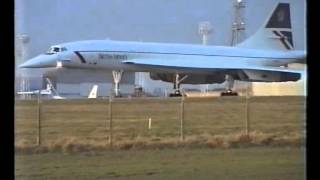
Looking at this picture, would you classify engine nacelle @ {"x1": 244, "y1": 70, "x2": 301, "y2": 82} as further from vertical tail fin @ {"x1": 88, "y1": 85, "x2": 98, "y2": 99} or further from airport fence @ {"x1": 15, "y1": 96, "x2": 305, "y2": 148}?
vertical tail fin @ {"x1": 88, "y1": 85, "x2": 98, "y2": 99}

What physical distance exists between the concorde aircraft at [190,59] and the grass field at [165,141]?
0.11 meters

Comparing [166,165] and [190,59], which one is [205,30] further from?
[166,165]

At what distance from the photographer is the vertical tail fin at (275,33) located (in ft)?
4.45

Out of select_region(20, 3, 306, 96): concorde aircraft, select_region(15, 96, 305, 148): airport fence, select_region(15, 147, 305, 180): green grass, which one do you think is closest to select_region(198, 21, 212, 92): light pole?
select_region(20, 3, 306, 96): concorde aircraft

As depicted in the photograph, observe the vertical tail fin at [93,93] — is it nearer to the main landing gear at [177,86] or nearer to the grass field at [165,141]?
the grass field at [165,141]

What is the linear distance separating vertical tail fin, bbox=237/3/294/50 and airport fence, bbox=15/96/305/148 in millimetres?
222

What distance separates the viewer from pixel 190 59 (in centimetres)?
214

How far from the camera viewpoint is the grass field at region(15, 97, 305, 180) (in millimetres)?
1789

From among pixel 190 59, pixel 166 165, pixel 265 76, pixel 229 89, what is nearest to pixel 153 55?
pixel 190 59

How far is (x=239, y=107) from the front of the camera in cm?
255

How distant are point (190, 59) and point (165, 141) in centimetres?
133

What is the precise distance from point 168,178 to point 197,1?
0.77 m

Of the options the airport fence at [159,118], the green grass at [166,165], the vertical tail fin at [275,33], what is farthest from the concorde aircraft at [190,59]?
the green grass at [166,165]

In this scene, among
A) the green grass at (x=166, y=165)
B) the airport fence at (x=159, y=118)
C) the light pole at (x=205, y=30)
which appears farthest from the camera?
the airport fence at (x=159, y=118)
